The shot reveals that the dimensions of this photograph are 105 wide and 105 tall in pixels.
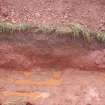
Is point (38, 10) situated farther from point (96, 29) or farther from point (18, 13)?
point (96, 29)

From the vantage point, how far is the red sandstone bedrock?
3.29m

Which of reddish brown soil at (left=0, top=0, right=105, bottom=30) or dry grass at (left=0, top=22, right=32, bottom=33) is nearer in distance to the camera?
dry grass at (left=0, top=22, right=32, bottom=33)

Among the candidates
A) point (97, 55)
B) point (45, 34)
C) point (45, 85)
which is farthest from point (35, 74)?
point (97, 55)

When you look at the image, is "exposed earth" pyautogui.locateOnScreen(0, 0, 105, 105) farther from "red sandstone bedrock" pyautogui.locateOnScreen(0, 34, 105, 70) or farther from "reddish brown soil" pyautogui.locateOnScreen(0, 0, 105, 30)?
"reddish brown soil" pyautogui.locateOnScreen(0, 0, 105, 30)

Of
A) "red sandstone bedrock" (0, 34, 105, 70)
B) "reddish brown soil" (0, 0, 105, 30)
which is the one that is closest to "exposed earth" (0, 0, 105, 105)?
"red sandstone bedrock" (0, 34, 105, 70)

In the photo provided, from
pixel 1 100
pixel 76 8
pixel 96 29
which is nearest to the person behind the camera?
pixel 1 100

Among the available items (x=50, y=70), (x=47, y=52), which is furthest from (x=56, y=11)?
(x=50, y=70)

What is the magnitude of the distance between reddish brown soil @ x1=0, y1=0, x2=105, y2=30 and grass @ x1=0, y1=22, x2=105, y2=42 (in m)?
0.22

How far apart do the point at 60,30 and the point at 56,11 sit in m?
0.48

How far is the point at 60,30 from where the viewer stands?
3.31 meters

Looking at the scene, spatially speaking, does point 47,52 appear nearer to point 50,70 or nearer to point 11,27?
point 50,70

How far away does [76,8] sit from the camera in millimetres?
3773

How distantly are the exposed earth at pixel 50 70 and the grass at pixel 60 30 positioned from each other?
0.05 meters

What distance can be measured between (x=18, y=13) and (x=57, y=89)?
1.00 meters
